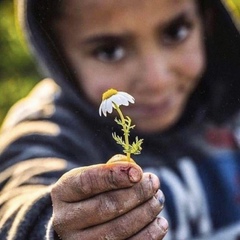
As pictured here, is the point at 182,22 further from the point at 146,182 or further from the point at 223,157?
the point at 146,182

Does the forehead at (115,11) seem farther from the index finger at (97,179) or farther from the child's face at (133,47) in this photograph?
the index finger at (97,179)

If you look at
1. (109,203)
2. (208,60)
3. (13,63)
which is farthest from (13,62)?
(109,203)

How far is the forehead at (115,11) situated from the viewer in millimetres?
1075

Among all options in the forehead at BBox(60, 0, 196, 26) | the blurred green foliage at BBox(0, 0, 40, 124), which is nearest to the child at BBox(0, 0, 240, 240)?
the forehead at BBox(60, 0, 196, 26)

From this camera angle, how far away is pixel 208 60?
49.8 inches

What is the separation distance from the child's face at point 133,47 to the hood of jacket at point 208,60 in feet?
0.06

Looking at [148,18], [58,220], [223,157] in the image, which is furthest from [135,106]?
[58,220]

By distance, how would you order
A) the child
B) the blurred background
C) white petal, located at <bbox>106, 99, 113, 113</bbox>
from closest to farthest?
white petal, located at <bbox>106, 99, 113, 113</bbox> < the child < the blurred background

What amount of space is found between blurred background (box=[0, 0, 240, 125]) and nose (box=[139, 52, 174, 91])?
3.32ft

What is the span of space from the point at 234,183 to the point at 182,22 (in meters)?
0.26

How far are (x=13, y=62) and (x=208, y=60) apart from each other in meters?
1.05

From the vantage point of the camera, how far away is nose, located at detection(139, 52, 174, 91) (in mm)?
1117

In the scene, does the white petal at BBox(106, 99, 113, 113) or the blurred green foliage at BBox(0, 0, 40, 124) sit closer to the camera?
the white petal at BBox(106, 99, 113, 113)

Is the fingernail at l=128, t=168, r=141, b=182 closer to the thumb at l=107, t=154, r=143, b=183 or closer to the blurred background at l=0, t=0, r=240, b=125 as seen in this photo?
the thumb at l=107, t=154, r=143, b=183
